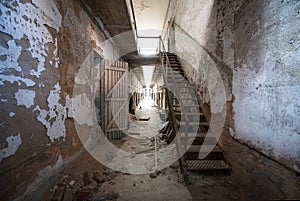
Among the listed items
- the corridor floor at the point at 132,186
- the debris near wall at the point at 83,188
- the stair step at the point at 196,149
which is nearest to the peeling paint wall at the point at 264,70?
the stair step at the point at 196,149

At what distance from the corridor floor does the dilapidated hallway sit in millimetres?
17

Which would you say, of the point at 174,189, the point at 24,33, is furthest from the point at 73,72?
the point at 174,189

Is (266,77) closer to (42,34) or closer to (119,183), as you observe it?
(119,183)

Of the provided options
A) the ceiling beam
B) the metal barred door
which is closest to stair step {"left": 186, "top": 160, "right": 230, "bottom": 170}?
the metal barred door

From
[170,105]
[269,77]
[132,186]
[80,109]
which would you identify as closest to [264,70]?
[269,77]

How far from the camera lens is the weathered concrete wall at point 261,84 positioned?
167 cm

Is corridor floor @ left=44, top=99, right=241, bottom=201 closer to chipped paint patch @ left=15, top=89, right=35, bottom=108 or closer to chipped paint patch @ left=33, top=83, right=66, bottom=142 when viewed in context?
chipped paint patch @ left=33, top=83, right=66, bottom=142

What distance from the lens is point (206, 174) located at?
2.84m

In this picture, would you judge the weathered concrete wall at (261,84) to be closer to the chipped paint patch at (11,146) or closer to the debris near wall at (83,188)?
the debris near wall at (83,188)

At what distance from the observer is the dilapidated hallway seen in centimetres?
160

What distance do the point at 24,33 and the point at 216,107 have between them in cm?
344

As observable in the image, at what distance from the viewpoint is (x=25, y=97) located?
164cm

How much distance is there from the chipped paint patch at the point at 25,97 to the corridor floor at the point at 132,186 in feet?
Answer: 3.90

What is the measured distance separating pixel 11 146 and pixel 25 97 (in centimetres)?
51
